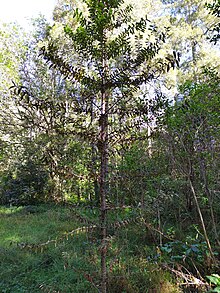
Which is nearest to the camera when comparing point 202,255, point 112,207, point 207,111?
point 112,207

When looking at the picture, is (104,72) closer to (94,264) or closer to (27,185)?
(94,264)

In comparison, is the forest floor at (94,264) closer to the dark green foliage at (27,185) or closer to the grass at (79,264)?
the grass at (79,264)

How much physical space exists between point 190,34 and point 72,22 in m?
5.81

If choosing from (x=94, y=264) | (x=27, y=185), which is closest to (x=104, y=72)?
(x=94, y=264)

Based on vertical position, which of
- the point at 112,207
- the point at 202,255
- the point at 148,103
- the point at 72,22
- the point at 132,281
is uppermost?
the point at 72,22

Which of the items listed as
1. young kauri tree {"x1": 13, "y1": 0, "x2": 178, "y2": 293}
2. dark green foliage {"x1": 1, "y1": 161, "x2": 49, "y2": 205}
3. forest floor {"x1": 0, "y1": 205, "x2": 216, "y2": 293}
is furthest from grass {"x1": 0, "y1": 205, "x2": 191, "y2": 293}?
dark green foliage {"x1": 1, "y1": 161, "x2": 49, "y2": 205}

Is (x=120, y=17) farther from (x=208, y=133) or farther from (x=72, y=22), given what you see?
(x=72, y=22)

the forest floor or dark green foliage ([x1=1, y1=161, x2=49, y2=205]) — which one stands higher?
dark green foliage ([x1=1, y1=161, x2=49, y2=205])

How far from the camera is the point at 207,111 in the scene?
11.4 ft

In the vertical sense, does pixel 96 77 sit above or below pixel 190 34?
below

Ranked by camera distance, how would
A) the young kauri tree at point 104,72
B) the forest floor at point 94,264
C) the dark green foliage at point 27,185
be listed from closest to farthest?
the young kauri tree at point 104,72
the forest floor at point 94,264
the dark green foliage at point 27,185

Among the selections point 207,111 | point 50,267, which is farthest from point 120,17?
point 50,267

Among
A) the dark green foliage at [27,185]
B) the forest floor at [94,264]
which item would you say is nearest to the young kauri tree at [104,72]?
the forest floor at [94,264]

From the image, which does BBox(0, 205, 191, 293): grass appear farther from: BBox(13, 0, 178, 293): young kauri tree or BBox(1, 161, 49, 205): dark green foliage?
BBox(1, 161, 49, 205): dark green foliage
